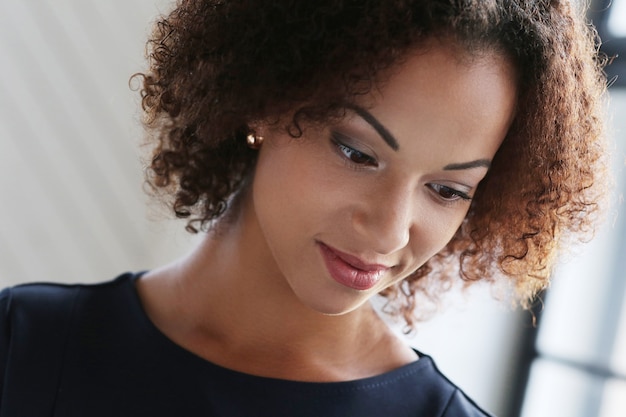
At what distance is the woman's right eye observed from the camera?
123 cm

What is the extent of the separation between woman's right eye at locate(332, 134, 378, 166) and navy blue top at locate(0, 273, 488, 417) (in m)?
0.42

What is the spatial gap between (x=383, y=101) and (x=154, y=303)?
0.62 meters

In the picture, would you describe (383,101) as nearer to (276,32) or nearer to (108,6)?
(276,32)

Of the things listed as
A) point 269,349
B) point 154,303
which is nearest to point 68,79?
point 154,303

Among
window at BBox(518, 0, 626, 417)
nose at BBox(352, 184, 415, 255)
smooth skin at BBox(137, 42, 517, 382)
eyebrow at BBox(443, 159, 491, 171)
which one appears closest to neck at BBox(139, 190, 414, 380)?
smooth skin at BBox(137, 42, 517, 382)

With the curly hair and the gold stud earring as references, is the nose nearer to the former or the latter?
the curly hair

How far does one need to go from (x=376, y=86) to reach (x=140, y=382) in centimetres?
64

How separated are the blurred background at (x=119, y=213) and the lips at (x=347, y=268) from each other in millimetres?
1445

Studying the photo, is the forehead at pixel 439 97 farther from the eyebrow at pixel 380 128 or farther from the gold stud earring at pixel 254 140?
the gold stud earring at pixel 254 140

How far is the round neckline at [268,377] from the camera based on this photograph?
145 centimetres

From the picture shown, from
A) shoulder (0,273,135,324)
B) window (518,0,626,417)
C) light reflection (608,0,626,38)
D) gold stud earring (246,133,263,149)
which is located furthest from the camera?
window (518,0,626,417)

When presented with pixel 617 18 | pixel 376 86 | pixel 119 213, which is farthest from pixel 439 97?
pixel 119 213

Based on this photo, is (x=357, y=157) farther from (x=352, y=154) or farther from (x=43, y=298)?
(x=43, y=298)

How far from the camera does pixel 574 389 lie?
312 centimetres
